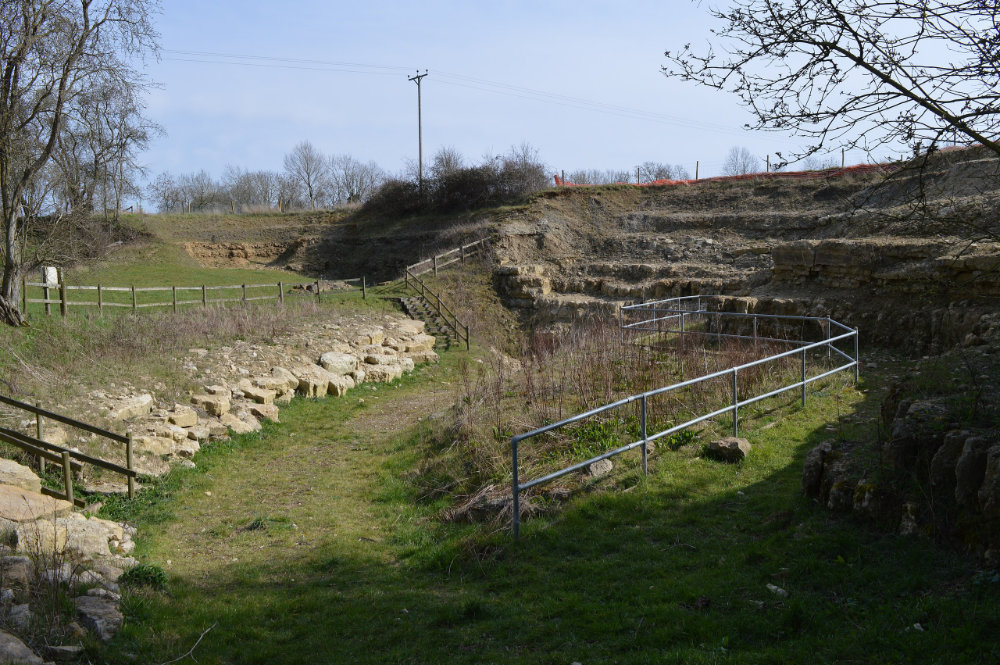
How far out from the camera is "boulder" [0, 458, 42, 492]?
8852mm

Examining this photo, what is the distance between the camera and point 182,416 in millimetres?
12656

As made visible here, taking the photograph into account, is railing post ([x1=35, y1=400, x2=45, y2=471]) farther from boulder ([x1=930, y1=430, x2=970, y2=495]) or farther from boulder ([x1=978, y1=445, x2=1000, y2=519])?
boulder ([x1=978, y1=445, x2=1000, y2=519])

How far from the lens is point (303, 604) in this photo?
6719 millimetres

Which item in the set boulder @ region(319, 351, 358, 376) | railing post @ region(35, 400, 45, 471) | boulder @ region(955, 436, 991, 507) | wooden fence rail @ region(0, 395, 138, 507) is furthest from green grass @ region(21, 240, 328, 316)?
boulder @ region(955, 436, 991, 507)

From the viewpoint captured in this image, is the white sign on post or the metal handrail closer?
the white sign on post

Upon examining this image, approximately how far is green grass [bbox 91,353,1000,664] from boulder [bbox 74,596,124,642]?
150 millimetres

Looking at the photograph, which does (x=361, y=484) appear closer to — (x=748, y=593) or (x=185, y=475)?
(x=185, y=475)

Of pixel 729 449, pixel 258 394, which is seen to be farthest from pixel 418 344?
pixel 729 449

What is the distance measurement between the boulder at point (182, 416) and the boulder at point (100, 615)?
656 cm

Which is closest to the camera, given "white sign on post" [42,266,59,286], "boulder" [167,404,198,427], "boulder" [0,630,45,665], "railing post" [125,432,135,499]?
"boulder" [0,630,45,665]

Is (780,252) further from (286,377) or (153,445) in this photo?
(153,445)

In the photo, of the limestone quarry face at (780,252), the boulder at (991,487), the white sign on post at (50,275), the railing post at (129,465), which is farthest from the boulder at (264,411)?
the white sign on post at (50,275)

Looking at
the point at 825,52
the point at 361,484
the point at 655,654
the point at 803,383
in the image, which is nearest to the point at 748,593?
the point at 655,654

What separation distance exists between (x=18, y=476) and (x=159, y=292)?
78.1 ft
